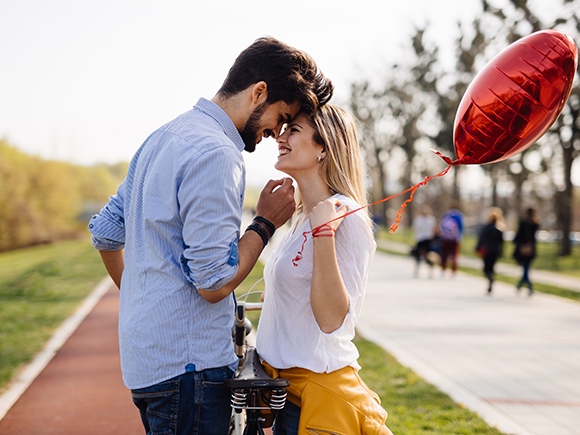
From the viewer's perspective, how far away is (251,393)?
181cm

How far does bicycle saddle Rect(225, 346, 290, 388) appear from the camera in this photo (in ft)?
5.49

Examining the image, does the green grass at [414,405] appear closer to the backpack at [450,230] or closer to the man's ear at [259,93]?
the man's ear at [259,93]

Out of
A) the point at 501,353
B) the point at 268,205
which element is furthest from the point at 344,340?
the point at 501,353

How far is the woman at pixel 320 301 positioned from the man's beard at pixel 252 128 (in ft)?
1.07

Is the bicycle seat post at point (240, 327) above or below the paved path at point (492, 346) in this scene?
above

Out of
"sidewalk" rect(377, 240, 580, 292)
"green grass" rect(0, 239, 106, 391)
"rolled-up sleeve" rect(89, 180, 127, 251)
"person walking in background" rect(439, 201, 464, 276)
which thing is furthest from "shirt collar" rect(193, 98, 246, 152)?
"sidewalk" rect(377, 240, 580, 292)

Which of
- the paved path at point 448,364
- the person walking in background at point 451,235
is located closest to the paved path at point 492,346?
the paved path at point 448,364

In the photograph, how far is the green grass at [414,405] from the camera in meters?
3.94

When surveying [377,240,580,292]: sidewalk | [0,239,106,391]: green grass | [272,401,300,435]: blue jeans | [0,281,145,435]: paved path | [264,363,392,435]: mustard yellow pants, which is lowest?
[0,239,106,391]: green grass

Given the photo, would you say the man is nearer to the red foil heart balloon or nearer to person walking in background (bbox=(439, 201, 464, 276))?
the red foil heart balloon

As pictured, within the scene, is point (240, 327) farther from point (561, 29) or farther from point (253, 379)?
point (561, 29)

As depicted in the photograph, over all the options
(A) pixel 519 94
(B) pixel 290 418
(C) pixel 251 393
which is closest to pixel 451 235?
(A) pixel 519 94

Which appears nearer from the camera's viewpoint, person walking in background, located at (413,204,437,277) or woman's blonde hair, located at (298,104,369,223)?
woman's blonde hair, located at (298,104,369,223)

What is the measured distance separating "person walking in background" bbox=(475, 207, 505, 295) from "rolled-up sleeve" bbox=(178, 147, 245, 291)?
11140 mm
